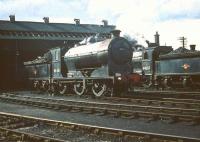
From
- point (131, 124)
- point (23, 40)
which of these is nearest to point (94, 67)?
point (131, 124)

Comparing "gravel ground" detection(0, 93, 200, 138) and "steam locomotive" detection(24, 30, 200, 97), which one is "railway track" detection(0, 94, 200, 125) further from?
"steam locomotive" detection(24, 30, 200, 97)

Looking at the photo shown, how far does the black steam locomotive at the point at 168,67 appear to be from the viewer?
1955cm

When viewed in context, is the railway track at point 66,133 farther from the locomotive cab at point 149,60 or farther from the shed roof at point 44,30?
the shed roof at point 44,30

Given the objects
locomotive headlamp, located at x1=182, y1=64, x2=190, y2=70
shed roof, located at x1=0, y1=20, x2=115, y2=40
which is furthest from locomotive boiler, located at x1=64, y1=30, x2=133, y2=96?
shed roof, located at x1=0, y1=20, x2=115, y2=40

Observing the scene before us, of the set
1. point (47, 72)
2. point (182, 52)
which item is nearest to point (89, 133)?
point (182, 52)

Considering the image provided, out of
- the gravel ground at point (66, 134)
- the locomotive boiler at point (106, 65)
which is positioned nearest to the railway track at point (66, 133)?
the gravel ground at point (66, 134)

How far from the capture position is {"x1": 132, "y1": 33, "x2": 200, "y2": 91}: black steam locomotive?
19.5 metres

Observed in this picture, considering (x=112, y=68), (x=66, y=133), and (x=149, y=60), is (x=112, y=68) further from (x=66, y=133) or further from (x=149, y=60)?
(x=66, y=133)

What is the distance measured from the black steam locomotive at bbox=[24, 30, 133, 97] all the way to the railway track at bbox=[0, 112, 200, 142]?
6724 mm

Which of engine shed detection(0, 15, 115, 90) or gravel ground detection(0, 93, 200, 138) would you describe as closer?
gravel ground detection(0, 93, 200, 138)

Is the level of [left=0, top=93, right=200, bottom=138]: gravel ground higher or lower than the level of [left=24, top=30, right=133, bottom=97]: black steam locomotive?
lower

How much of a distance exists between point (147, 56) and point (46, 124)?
1396 centimetres

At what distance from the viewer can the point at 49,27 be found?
38344 mm

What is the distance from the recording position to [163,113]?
1062 cm
